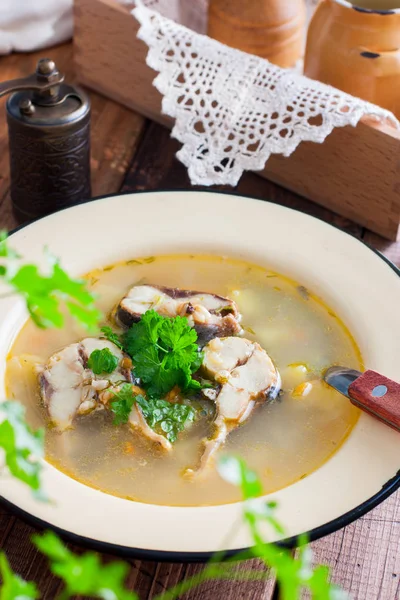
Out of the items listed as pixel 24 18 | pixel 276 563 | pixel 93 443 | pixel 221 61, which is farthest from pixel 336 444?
pixel 24 18

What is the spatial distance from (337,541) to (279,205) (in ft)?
2.05

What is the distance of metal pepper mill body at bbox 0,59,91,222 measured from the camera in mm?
1408

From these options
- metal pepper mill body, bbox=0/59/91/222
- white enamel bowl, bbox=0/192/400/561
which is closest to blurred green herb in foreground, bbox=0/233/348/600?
white enamel bowl, bbox=0/192/400/561

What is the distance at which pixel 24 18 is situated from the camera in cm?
202

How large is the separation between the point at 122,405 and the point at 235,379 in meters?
0.17

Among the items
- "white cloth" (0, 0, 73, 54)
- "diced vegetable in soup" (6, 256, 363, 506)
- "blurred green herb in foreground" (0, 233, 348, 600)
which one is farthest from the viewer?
"white cloth" (0, 0, 73, 54)

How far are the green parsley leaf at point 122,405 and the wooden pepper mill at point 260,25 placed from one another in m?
0.90

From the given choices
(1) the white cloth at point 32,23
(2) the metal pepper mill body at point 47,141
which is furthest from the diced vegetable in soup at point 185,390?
(1) the white cloth at point 32,23

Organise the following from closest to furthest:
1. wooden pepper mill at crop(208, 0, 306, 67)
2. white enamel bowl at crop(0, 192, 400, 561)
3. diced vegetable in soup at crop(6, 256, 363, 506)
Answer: white enamel bowl at crop(0, 192, 400, 561) < diced vegetable in soup at crop(6, 256, 363, 506) < wooden pepper mill at crop(208, 0, 306, 67)

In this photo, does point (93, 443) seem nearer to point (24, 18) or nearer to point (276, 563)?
point (276, 563)

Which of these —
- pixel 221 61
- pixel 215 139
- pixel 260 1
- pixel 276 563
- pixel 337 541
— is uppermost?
pixel 276 563

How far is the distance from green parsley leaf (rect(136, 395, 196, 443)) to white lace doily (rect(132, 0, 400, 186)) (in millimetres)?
556

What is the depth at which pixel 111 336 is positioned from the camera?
1.24 meters

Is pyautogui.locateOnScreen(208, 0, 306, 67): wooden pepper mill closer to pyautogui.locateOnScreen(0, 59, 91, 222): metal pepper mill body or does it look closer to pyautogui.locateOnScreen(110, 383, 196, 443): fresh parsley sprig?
pyautogui.locateOnScreen(0, 59, 91, 222): metal pepper mill body
